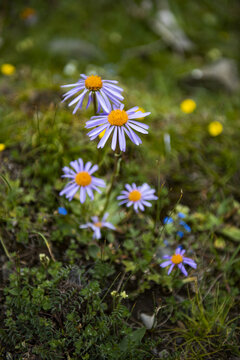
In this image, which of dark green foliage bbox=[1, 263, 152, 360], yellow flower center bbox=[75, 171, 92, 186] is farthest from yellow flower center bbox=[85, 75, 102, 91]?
dark green foliage bbox=[1, 263, 152, 360]

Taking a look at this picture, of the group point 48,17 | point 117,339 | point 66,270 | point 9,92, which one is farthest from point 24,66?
point 117,339

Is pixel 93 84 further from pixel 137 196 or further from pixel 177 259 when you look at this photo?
pixel 177 259

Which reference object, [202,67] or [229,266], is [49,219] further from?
[202,67]

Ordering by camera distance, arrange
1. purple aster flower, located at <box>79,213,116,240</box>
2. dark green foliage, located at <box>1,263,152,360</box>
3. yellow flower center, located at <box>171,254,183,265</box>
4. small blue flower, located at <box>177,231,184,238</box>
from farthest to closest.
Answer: small blue flower, located at <box>177,231,184,238</box>
purple aster flower, located at <box>79,213,116,240</box>
yellow flower center, located at <box>171,254,183,265</box>
dark green foliage, located at <box>1,263,152,360</box>

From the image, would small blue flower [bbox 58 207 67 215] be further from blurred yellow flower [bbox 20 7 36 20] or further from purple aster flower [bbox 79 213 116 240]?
blurred yellow flower [bbox 20 7 36 20]

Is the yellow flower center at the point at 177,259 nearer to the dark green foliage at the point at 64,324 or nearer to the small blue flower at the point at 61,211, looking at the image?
the dark green foliage at the point at 64,324

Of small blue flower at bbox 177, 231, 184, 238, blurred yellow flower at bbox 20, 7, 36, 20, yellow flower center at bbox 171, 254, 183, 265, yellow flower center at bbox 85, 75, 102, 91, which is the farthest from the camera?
blurred yellow flower at bbox 20, 7, 36, 20

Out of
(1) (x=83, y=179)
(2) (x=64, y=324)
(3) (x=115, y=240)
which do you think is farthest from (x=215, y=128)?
(2) (x=64, y=324)

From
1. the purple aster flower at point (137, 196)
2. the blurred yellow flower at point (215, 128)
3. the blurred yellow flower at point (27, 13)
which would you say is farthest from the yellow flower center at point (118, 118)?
the blurred yellow flower at point (27, 13)
